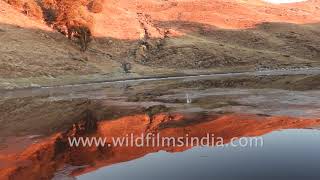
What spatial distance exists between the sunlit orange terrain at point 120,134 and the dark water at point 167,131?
0.10ft

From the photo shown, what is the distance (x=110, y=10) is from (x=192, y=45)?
17.6 m

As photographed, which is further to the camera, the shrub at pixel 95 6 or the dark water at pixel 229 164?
the shrub at pixel 95 6

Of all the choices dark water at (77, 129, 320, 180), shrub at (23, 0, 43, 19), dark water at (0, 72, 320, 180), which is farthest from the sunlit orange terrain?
shrub at (23, 0, 43, 19)

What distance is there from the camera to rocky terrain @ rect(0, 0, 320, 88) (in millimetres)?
55156

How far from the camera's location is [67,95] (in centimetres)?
3784

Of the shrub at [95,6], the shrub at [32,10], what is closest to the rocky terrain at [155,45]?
the shrub at [32,10]

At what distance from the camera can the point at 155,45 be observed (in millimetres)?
70500

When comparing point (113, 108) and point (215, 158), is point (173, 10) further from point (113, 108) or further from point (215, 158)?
point (215, 158)

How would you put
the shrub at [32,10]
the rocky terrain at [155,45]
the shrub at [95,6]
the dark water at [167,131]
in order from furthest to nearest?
1. the shrub at [95,6]
2. the shrub at [32,10]
3. the rocky terrain at [155,45]
4. the dark water at [167,131]

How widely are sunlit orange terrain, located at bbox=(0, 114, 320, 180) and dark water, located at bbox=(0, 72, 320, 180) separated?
0.10 feet

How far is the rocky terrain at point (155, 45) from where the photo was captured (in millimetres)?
55156

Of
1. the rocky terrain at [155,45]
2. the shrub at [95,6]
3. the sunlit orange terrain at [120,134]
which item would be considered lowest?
the sunlit orange terrain at [120,134]

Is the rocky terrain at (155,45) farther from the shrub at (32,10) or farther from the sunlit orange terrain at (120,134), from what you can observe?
the sunlit orange terrain at (120,134)

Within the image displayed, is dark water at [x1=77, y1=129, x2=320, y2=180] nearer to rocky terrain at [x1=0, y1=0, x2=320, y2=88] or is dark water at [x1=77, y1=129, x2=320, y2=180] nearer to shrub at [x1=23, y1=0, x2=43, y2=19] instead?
rocky terrain at [x1=0, y1=0, x2=320, y2=88]
